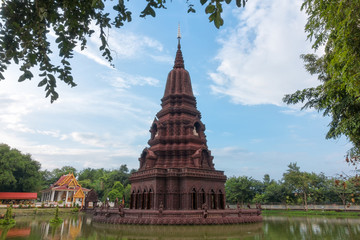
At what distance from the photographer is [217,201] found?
20828 millimetres

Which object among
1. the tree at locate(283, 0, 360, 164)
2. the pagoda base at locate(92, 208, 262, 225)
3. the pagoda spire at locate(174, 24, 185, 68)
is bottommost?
the pagoda base at locate(92, 208, 262, 225)

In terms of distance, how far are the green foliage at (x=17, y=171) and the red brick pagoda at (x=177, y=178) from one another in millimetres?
23061

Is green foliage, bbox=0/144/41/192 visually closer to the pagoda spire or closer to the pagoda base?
the pagoda base

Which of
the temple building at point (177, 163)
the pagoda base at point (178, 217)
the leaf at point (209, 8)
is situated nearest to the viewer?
the leaf at point (209, 8)

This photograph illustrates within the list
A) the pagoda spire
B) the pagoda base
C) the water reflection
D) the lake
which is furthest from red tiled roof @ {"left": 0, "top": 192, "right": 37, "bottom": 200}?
the water reflection

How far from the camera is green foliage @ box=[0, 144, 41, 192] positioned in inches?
1388

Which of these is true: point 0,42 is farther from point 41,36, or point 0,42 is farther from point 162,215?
point 162,215

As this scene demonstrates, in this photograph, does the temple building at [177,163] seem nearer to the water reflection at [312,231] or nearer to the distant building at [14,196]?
the water reflection at [312,231]

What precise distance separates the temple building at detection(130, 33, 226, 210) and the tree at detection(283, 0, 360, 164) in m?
11.7

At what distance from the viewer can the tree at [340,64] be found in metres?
5.98

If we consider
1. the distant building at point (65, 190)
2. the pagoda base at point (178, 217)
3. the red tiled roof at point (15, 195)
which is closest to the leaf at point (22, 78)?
the pagoda base at point (178, 217)

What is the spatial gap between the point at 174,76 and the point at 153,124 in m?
6.21

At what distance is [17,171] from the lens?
39.2m

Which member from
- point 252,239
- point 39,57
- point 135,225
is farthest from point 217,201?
point 39,57
